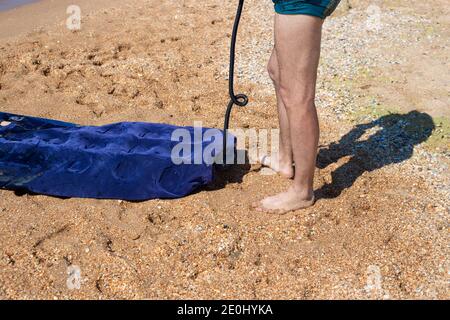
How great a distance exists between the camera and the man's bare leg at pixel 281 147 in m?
2.83

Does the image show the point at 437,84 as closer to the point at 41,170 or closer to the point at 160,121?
the point at 160,121

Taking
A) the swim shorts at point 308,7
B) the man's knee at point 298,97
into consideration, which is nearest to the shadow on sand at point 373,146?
the man's knee at point 298,97

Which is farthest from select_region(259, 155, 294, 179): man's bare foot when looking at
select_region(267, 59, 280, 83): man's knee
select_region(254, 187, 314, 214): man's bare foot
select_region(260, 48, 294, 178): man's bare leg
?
select_region(267, 59, 280, 83): man's knee

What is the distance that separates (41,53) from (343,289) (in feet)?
11.1

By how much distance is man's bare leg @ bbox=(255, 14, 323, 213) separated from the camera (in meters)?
2.28

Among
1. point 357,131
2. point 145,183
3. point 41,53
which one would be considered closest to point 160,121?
point 145,183

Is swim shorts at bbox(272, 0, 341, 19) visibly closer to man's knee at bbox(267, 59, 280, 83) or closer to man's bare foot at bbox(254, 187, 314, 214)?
man's knee at bbox(267, 59, 280, 83)

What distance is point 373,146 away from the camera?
3369 mm

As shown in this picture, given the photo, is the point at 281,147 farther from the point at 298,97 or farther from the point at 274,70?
the point at 298,97

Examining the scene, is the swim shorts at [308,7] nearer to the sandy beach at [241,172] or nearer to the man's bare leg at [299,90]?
the man's bare leg at [299,90]

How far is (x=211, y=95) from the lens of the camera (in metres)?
3.91

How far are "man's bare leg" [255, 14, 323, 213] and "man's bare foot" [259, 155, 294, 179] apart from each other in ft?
1.02

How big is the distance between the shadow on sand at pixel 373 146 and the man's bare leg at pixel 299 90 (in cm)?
26

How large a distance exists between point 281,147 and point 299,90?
628mm
